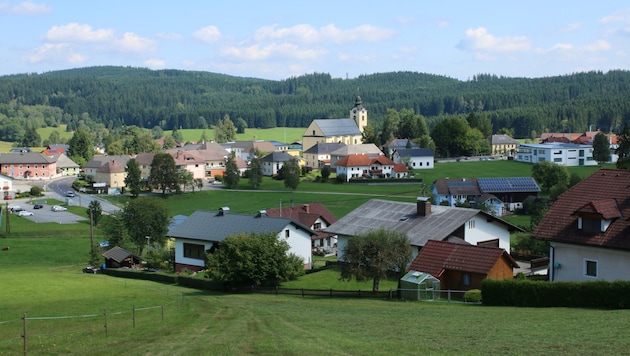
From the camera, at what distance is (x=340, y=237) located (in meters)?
42.7

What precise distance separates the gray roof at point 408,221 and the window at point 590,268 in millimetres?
12927

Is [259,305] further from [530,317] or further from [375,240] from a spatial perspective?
[530,317]

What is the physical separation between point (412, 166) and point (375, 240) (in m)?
79.1

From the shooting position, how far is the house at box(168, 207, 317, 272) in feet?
139

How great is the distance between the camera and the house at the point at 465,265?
28.9 m

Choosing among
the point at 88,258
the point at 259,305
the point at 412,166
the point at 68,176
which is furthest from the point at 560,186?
the point at 68,176

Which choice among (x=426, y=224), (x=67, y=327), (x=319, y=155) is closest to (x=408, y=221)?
(x=426, y=224)

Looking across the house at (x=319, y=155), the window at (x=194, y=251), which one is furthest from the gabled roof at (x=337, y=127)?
the window at (x=194, y=251)

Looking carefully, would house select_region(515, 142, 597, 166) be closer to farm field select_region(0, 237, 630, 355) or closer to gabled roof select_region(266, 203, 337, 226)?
gabled roof select_region(266, 203, 337, 226)

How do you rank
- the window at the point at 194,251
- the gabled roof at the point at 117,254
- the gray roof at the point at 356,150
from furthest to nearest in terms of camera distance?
the gray roof at the point at 356,150, the gabled roof at the point at 117,254, the window at the point at 194,251

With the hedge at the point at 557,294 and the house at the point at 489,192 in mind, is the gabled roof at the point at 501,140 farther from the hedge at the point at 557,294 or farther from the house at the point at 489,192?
the hedge at the point at 557,294

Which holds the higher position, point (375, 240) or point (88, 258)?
point (375, 240)

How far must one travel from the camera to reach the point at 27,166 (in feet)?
377

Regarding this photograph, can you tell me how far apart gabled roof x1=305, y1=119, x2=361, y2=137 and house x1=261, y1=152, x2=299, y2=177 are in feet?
120
